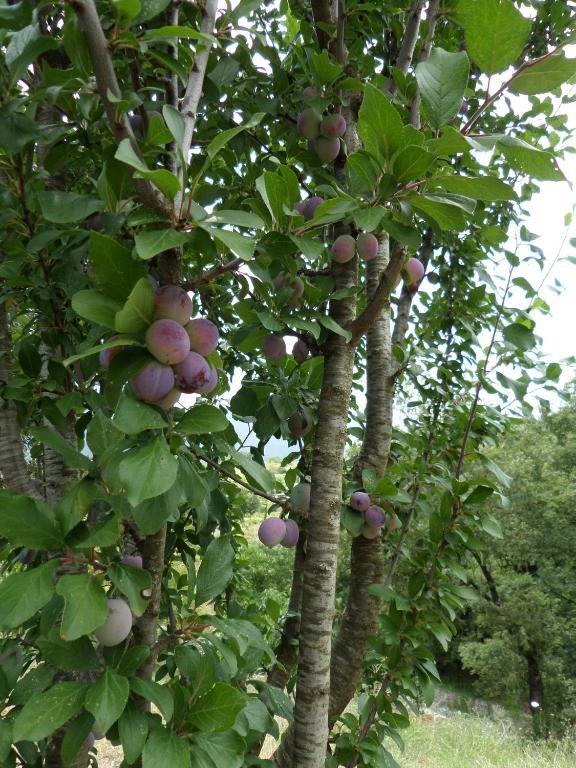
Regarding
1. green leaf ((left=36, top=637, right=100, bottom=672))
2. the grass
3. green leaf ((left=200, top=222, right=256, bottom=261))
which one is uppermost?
green leaf ((left=200, top=222, right=256, bottom=261))

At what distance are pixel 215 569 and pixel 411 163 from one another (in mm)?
557

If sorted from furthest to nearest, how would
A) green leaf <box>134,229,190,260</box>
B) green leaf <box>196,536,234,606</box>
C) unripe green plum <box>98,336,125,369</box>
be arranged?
green leaf <box>196,536,234,606</box>
unripe green plum <box>98,336,125,369</box>
green leaf <box>134,229,190,260</box>

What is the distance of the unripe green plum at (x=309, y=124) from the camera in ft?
3.14

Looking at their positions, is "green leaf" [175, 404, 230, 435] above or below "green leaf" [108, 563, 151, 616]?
above

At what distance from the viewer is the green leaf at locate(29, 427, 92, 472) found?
554 millimetres

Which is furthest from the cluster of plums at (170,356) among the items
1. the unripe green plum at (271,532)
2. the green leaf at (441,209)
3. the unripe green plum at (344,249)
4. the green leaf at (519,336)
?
the green leaf at (519,336)

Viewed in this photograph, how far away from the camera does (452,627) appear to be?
1161mm

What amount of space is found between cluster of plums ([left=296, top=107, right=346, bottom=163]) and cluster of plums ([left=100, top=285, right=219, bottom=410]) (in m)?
0.58

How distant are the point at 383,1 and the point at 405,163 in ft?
2.76

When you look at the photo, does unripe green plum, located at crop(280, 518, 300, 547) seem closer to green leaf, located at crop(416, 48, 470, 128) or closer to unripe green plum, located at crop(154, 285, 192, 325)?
unripe green plum, located at crop(154, 285, 192, 325)

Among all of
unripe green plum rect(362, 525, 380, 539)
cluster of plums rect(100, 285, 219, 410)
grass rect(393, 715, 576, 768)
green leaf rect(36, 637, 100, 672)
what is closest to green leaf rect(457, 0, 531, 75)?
cluster of plums rect(100, 285, 219, 410)

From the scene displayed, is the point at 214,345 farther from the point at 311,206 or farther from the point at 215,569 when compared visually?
the point at 311,206

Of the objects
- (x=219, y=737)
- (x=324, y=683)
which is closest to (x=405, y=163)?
(x=219, y=737)

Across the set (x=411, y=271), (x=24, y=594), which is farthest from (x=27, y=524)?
(x=411, y=271)
